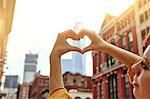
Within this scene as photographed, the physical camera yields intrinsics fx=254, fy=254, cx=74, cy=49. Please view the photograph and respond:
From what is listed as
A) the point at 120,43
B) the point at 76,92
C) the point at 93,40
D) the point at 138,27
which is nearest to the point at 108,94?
the point at 120,43

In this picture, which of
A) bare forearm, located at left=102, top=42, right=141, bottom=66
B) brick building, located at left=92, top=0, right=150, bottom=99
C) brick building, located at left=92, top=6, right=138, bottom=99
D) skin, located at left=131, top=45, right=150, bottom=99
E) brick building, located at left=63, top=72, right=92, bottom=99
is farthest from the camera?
brick building, located at left=63, top=72, right=92, bottom=99

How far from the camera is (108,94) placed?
33500 millimetres

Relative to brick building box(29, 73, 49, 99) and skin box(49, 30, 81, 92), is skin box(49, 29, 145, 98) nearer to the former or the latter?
skin box(49, 30, 81, 92)

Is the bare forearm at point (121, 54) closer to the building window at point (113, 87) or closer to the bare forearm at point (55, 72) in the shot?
the bare forearm at point (55, 72)

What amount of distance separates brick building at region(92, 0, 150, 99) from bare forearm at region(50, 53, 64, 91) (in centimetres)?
2522

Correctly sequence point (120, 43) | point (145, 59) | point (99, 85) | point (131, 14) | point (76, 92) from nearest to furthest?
point (145, 59) → point (131, 14) → point (120, 43) → point (99, 85) → point (76, 92)

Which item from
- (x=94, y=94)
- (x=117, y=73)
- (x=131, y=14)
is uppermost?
(x=131, y=14)

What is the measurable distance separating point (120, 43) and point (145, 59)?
31829 millimetres

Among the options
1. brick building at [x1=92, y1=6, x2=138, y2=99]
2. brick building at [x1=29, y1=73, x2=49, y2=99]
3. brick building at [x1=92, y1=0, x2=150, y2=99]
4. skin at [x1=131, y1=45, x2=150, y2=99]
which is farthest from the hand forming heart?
brick building at [x1=29, y1=73, x2=49, y2=99]

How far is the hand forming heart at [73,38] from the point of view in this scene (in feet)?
4.67

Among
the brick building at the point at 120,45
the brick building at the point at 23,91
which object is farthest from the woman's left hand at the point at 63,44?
the brick building at the point at 23,91

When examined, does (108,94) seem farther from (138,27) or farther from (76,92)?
(76,92)

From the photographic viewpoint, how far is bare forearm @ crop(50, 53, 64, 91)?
141 cm

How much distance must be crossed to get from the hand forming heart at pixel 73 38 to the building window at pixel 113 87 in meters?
31.1
